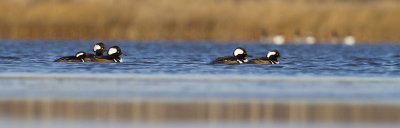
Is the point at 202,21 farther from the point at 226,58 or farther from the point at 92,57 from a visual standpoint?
the point at 226,58

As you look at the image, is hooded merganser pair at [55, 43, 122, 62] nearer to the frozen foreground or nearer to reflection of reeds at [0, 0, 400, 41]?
the frozen foreground

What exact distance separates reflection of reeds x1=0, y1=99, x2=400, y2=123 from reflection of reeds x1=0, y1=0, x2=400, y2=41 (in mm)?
35312

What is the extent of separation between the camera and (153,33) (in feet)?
187

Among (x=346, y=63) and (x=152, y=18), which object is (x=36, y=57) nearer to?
(x=346, y=63)

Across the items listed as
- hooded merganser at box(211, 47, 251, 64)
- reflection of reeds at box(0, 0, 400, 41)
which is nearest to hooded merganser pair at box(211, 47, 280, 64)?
hooded merganser at box(211, 47, 251, 64)

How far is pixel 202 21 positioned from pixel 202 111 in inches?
1538

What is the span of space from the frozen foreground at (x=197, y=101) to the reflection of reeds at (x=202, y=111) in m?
0.01

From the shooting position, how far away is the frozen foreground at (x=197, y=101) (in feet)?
51.8

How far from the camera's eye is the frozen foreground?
51.8 feet

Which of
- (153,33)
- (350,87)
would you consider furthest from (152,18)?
(350,87)

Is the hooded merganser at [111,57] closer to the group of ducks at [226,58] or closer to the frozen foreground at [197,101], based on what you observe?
the group of ducks at [226,58]

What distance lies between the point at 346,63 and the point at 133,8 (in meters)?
28.9

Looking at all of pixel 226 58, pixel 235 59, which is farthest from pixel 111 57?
pixel 235 59

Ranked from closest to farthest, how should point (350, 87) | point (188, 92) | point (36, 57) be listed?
point (188, 92) → point (350, 87) → point (36, 57)
